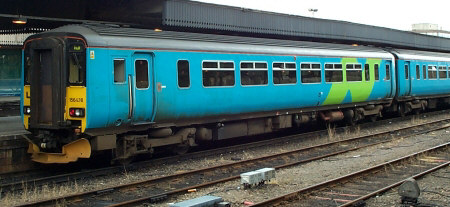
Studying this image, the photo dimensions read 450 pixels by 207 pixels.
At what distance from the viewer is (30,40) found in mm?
10406

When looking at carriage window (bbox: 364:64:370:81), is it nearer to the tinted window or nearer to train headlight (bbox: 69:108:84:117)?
train headlight (bbox: 69:108:84:117)

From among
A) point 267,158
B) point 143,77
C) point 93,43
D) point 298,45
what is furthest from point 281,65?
point 93,43

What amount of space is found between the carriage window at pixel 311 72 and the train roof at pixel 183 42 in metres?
0.39

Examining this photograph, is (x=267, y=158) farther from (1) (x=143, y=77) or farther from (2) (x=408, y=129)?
(2) (x=408, y=129)

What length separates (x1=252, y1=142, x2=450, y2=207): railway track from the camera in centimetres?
787

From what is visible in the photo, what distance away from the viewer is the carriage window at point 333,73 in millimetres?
16013

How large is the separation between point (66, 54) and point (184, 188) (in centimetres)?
364

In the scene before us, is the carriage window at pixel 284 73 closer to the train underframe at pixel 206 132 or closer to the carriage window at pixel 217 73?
the train underframe at pixel 206 132

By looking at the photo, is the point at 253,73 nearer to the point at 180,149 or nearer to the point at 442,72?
the point at 180,149

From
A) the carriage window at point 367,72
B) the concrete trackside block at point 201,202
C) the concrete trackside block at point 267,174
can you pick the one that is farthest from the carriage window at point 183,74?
the carriage window at point 367,72

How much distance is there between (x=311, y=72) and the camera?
1532cm

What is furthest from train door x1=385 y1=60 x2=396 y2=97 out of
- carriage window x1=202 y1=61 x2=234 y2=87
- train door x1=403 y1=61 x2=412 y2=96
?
carriage window x1=202 y1=61 x2=234 y2=87

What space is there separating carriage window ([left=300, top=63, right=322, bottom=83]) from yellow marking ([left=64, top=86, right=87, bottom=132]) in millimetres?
7545

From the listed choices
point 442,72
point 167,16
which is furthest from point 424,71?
point 167,16
